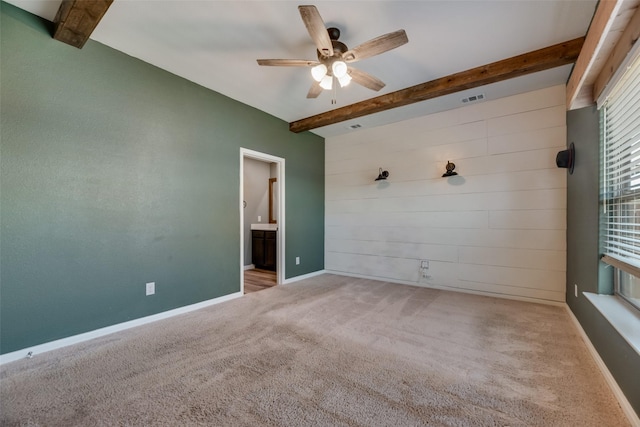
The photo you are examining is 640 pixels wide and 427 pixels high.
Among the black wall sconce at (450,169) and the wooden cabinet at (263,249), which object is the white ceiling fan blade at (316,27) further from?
the wooden cabinet at (263,249)

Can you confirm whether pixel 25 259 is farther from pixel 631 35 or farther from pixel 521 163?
pixel 521 163

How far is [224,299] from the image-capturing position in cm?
343

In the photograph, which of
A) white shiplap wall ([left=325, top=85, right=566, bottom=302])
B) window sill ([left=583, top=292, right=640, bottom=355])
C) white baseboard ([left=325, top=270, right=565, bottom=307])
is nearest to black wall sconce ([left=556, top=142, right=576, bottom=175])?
white shiplap wall ([left=325, top=85, right=566, bottom=302])

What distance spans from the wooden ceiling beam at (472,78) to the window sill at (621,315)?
82.0 inches

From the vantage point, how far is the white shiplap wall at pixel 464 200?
3.25 metres

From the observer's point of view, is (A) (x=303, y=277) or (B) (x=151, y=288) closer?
(B) (x=151, y=288)

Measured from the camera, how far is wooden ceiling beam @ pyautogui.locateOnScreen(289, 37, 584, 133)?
7.87 feet

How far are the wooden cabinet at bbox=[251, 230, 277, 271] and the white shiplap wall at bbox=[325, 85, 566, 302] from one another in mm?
1261

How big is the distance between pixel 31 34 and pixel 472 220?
4974 mm

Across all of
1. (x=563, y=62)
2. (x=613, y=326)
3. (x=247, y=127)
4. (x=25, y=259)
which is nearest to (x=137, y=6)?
(x=247, y=127)

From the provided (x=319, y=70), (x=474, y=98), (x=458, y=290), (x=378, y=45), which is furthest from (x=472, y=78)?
(x=458, y=290)

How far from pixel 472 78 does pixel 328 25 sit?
1.71 metres

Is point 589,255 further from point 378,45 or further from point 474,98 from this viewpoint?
point 378,45

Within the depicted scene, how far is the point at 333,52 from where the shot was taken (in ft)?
7.02
